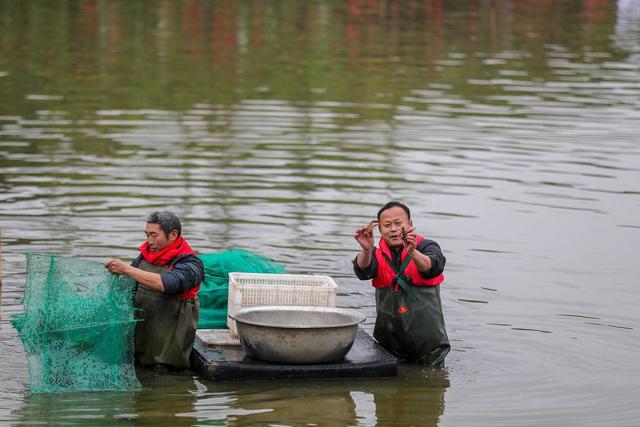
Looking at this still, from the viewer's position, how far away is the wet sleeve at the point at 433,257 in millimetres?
8656

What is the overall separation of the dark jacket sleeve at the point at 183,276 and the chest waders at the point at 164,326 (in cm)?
14

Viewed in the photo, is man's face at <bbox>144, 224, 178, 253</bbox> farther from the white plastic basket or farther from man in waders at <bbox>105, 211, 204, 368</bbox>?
the white plastic basket

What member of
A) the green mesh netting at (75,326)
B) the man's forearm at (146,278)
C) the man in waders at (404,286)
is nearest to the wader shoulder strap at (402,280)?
the man in waders at (404,286)

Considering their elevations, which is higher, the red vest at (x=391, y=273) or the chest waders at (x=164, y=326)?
the red vest at (x=391, y=273)

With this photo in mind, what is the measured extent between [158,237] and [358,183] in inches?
283

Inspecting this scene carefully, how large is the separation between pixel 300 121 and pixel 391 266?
1079cm

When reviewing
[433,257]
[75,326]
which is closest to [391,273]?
[433,257]

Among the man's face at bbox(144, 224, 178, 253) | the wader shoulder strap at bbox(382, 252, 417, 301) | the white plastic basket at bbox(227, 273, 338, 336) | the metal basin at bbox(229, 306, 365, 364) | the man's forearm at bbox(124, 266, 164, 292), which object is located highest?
the man's face at bbox(144, 224, 178, 253)

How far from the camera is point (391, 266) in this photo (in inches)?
347

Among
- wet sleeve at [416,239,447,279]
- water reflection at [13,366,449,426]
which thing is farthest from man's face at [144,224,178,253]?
wet sleeve at [416,239,447,279]

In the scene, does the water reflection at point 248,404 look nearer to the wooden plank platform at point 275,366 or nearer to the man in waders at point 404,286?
the wooden plank platform at point 275,366

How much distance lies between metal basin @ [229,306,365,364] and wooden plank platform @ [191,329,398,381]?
0.18ft

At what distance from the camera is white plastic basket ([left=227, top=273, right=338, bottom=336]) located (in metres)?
8.95

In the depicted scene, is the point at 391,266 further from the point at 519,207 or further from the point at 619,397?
the point at 519,207
